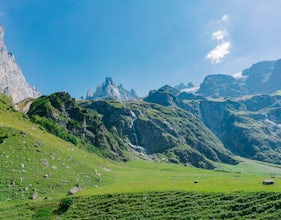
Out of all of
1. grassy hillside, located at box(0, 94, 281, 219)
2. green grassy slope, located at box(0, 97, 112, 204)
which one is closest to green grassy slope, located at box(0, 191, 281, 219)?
grassy hillside, located at box(0, 94, 281, 219)

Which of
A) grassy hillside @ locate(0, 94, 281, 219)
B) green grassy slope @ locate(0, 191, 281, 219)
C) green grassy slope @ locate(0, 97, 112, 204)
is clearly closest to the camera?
green grassy slope @ locate(0, 191, 281, 219)

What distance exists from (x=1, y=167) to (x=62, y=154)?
33.6 meters

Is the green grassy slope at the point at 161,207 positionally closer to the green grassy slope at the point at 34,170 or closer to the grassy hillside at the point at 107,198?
the grassy hillside at the point at 107,198

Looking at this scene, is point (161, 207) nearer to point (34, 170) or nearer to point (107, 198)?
point (107, 198)

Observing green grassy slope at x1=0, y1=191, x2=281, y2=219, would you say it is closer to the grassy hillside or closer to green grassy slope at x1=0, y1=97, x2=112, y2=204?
the grassy hillside

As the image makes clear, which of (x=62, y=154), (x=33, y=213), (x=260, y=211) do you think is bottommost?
(x=33, y=213)

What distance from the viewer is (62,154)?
11300 centimetres

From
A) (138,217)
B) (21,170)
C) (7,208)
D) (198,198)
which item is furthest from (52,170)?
(198,198)

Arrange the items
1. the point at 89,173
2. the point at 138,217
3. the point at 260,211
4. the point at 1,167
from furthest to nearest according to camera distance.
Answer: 1. the point at 89,173
2. the point at 1,167
3. the point at 138,217
4. the point at 260,211

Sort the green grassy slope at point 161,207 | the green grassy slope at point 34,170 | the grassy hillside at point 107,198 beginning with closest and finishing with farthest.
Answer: the green grassy slope at point 161,207
the grassy hillside at point 107,198
the green grassy slope at point 34,170

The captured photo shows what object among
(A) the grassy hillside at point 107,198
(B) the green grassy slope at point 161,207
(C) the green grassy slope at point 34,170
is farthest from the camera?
(C) the green grassy slope at point 34,170

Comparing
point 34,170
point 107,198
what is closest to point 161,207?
point 107,198

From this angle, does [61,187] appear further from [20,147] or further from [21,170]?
[20,147]

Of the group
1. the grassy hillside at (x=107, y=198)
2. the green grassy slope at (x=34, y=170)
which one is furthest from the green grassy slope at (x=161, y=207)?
the green grassy slope at (x=34, y=170)
